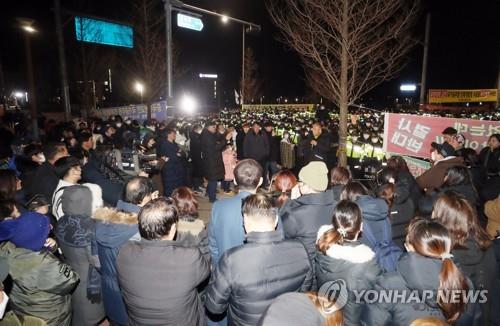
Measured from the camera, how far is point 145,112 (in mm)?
18188

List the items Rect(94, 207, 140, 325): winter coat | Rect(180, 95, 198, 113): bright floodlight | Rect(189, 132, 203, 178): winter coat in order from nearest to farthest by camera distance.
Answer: Rect(94, 207, 140, 325): winter coat
Rect(189, 132, 203, 178): winter coat
Rect(180, 95, 198, 113): bright floodlight

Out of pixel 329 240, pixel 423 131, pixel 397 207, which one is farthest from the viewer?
pixel 423 131

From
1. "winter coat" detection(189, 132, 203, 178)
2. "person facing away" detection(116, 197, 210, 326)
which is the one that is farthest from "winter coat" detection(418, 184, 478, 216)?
"winter coat" detection(189, 132, 203, 178)

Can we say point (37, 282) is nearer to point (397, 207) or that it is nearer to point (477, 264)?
point (477, 264)

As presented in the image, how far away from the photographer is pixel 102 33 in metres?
17.9

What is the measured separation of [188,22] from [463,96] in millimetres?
37950

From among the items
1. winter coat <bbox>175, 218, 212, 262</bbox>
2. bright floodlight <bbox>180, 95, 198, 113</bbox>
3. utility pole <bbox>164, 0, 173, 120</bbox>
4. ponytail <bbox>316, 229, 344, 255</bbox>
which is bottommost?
winter coat <bbox>175, 218, 212, 262</bbox>

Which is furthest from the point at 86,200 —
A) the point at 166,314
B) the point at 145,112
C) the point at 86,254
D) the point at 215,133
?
the point at 145,112

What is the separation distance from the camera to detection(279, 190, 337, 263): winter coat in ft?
11.5

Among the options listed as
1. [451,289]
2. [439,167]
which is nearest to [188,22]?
[439,167]

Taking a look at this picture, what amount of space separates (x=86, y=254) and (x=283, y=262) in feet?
7.49

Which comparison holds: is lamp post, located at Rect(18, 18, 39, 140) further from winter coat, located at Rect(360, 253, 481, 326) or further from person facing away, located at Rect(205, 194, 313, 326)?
winter coat, located at Rect(360, 253, 481, 326)

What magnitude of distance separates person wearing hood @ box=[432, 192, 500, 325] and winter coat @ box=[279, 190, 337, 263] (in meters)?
1.05

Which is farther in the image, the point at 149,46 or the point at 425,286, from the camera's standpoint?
the point at 149,46
